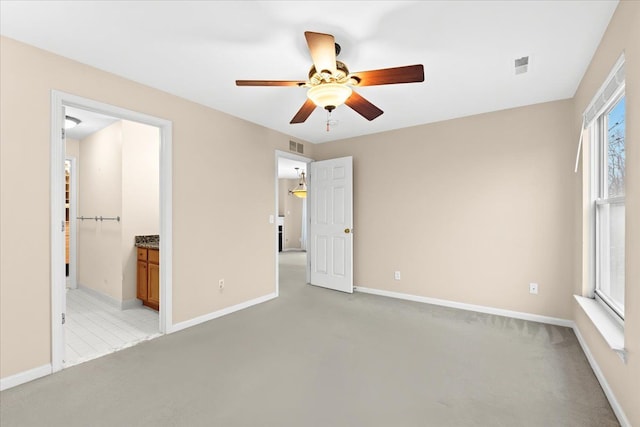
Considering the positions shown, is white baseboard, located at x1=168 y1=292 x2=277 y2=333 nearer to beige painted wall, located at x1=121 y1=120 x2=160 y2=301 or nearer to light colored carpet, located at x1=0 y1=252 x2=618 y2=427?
light colored carpet, located at x1=0 y1=252 x2=618 y2=427

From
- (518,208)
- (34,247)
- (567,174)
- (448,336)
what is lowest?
(448,336)

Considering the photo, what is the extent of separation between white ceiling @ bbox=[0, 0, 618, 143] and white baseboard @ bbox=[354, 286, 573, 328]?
2.40 meters

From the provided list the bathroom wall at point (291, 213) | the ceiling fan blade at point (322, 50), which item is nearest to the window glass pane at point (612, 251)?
the ceiling fan blade at point (322, 50)

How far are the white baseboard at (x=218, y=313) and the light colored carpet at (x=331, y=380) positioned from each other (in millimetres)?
106

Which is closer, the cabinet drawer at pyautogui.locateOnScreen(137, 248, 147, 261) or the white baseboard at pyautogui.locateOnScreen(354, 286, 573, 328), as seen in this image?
the white baseboard at pyautogui.locateOnScreen(354, 286, 573, 328)

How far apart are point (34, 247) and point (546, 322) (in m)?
4.80

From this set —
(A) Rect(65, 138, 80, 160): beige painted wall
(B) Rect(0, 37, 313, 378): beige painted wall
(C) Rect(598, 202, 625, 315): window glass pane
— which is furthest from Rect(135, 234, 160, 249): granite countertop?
(C) Rect(598, 202, 625, 315): window glass pane

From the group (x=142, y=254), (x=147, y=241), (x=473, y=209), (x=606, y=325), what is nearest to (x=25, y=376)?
(x=142, y=254)

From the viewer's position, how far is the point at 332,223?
477cm

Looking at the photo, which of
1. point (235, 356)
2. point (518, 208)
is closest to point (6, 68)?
point (235, 356)

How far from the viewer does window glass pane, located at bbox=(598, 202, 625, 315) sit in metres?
2.17

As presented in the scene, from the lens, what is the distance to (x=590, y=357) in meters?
2.36

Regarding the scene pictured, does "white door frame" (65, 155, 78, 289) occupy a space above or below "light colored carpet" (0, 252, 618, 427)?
above

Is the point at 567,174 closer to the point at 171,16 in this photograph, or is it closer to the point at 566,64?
the point at 566,64
